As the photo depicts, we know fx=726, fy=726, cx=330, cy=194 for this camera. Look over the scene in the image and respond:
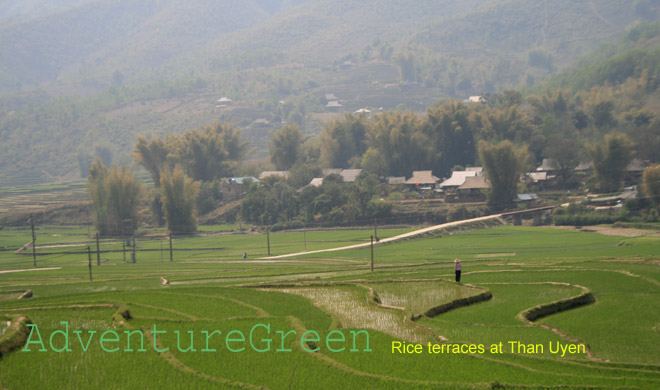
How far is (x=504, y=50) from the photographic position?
19638 cm

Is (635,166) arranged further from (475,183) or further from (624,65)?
(624,65)

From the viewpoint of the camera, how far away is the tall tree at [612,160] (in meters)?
62.0

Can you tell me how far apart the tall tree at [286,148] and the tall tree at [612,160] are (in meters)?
39.6

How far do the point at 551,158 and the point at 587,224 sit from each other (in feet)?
69.3

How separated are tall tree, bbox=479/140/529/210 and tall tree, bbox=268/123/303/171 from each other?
3208 centimetres

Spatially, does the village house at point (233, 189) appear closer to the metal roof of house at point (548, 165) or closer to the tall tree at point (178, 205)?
the tall tree at point (178, 205)

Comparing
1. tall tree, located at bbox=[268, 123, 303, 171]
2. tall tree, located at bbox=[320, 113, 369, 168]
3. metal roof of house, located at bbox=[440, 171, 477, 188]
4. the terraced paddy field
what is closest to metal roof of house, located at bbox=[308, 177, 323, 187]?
tall tree, located at bbox=[320, 113, 369, 168]

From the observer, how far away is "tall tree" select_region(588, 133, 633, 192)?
2441 inches

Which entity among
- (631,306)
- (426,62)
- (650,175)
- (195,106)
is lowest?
(631,306)

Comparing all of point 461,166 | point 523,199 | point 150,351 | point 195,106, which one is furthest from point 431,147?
point 195,106

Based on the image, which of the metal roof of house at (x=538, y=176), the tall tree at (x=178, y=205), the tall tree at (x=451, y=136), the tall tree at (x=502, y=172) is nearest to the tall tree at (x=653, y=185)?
the tall tree at (x=502, y=172)

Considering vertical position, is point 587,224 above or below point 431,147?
below

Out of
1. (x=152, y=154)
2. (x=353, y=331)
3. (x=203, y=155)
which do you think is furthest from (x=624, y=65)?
(x=353, y=331)

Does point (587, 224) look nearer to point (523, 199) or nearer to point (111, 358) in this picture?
point (523, 199)
